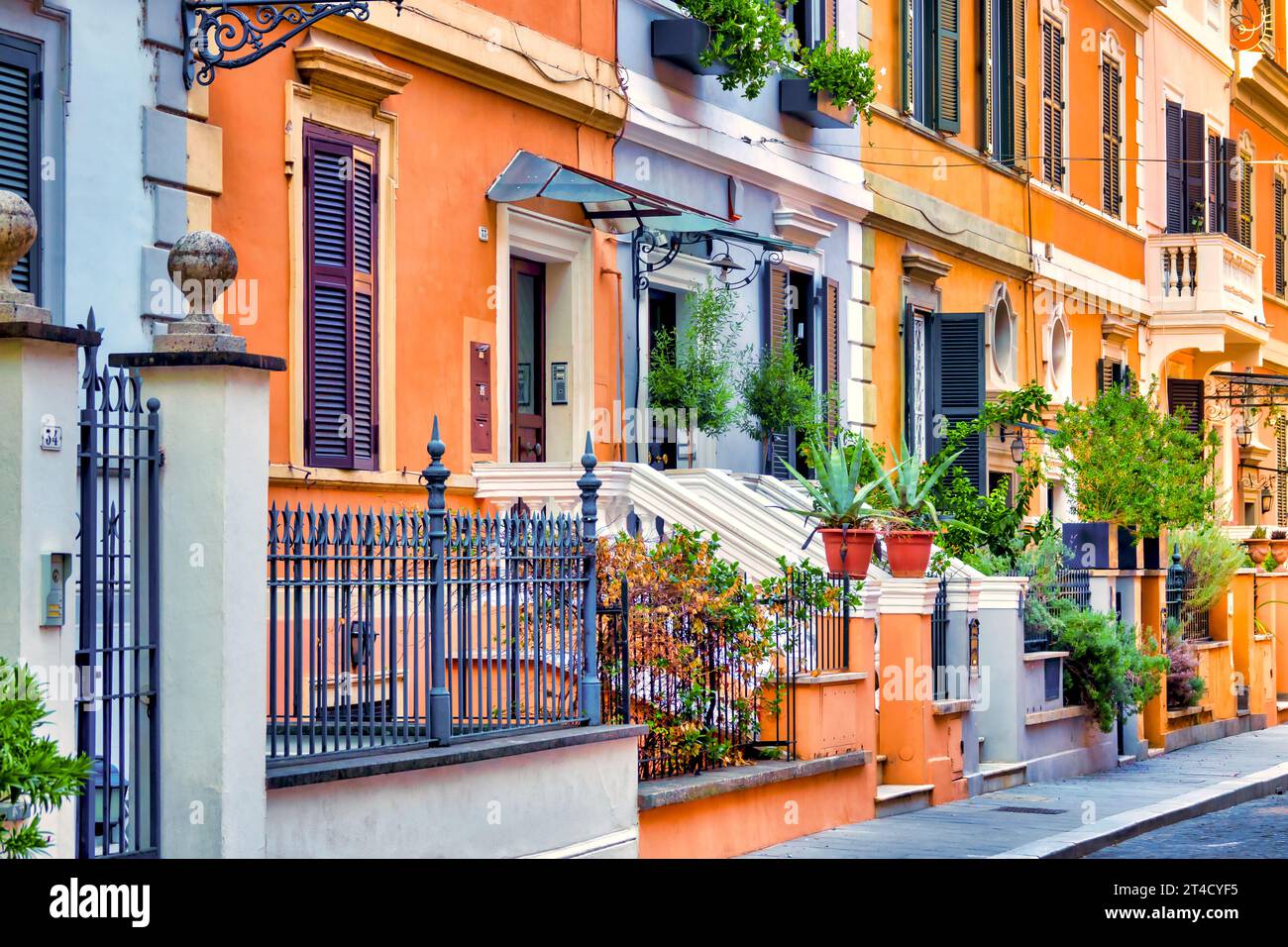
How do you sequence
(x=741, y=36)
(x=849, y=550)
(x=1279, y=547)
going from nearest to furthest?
(x=849, y=550) → (x=741, y=36) → (x=1279, y=547)

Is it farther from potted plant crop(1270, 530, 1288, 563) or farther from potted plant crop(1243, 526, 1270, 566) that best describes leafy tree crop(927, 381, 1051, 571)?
potted plant crop(1270, 530, 1288, 563)

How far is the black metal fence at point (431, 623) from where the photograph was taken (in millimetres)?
8836

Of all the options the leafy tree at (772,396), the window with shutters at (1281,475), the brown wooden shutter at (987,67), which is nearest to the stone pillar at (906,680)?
the leafy tree at (772,396)

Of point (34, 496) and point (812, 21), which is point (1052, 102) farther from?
point (34, 496)

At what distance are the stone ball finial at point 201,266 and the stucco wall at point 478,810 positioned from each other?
1978 mm

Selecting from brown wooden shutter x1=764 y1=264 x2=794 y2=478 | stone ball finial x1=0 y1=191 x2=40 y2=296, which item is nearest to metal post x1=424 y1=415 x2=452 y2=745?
stone ball finial x1=0 y1=191 x2=40 y2=296

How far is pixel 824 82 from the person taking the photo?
19.1 metres

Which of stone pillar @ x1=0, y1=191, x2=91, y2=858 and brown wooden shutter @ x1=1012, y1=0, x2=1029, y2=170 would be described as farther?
brown wooden shutter @ x1=1012, y1=0, x2=1029, y2=170

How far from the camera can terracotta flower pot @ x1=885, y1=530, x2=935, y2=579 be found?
1480cm

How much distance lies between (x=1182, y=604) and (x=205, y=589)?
53.7 ft

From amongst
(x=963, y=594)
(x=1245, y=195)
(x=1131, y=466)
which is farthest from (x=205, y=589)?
(x=1245, y=195)

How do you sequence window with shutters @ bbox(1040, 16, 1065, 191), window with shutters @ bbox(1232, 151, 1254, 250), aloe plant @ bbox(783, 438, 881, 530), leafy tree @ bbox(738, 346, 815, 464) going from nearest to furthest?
1. aloe plant @ bbox(783, 438, 881, 530)
2. leafy tree @ bbox(738, 346, 815, 464)
3. window with shutters @ bbox(1040, 16, 1065, 191)
4. window with shutters @ bbox(1232, 151, 1254, 250)

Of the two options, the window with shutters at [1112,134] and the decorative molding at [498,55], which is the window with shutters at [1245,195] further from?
the decorative molding at [498,55]

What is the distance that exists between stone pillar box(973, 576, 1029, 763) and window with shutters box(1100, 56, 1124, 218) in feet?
41.2
